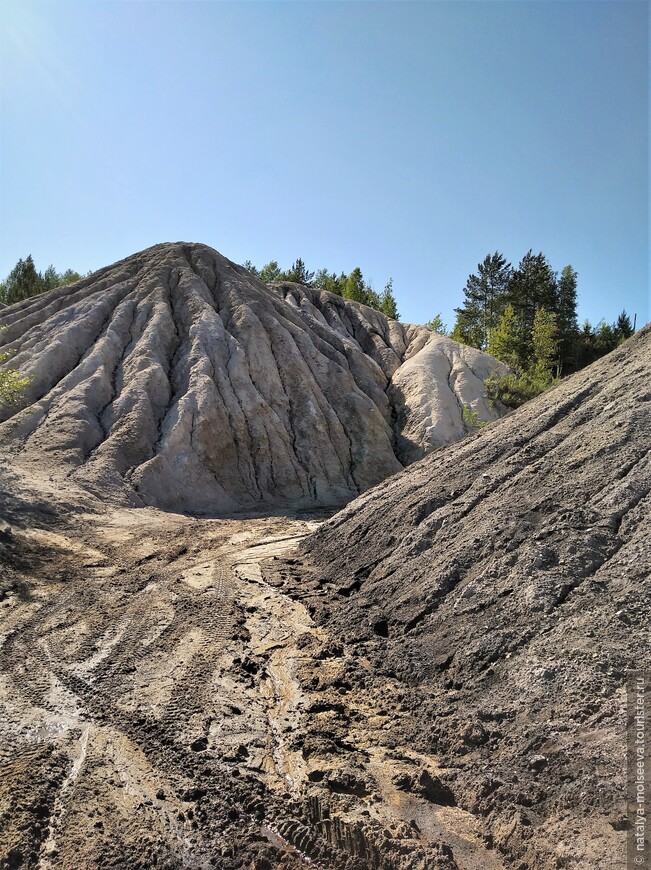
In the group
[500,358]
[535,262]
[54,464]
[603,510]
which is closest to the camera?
[603,510]

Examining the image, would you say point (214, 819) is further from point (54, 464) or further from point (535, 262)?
point (535, 262)

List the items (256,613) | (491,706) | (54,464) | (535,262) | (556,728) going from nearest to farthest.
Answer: (556,728)
(491,706)
(256,613)
(54,464)
(535,262)

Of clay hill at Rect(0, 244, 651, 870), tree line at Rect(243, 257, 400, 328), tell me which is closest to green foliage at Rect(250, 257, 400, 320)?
tree line at Rect(243, 257, 400, 328)

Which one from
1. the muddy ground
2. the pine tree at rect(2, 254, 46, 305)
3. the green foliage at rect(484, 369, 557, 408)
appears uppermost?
the pine tree at rect(2, 254, 46, 305)

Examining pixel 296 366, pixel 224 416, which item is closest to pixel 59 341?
pixel 224 416

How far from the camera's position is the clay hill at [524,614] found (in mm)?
3852

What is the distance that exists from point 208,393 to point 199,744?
16.5 metres

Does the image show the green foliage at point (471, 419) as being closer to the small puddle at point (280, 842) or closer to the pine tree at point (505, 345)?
the pine tree at point (505, 345)

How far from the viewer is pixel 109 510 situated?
14.3 metres

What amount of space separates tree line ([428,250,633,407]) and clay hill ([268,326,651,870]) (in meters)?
27.8

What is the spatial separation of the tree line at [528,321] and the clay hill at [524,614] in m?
27.8

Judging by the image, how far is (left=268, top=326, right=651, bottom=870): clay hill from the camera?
12.6ft

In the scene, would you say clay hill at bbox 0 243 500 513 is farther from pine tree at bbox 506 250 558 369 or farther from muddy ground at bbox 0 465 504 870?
pine tree at bbox 506 250 558 369

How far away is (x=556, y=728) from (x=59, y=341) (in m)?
22.6
